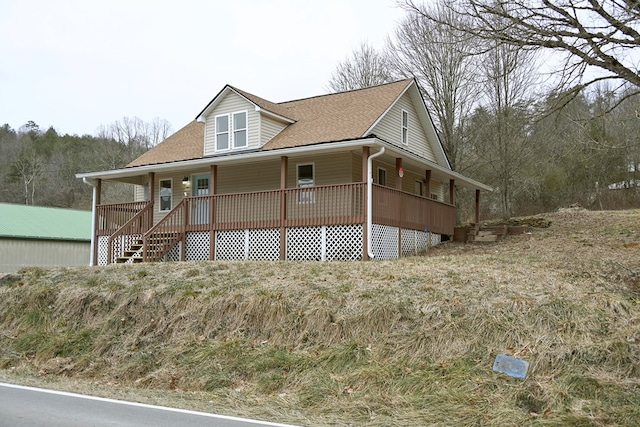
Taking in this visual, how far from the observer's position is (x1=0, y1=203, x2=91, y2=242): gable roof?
35750 millimetres

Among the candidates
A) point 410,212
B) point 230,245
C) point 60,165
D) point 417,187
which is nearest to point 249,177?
point 230,245

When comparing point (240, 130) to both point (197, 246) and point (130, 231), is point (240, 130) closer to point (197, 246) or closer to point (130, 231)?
point (197, 246)

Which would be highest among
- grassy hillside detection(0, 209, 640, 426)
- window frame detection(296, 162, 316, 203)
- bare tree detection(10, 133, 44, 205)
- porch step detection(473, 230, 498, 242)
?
bare tree detection(10, 133, 44, 205)

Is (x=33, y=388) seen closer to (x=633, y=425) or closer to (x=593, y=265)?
(x=633, y=425)

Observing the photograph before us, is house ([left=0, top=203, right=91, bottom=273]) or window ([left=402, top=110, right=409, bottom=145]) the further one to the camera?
house ([left=0, top=203, right=91, bottom=273])

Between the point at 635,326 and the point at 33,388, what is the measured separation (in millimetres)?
9205

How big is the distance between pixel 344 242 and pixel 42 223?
25.6m

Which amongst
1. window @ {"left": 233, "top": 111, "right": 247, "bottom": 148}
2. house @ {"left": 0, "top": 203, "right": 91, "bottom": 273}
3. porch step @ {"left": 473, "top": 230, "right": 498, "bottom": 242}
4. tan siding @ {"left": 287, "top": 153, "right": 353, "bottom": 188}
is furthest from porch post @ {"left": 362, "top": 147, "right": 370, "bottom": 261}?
house @ {"left": 0, "top": 203, "right": 91, "bottom": 273}

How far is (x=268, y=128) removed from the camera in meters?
22.6

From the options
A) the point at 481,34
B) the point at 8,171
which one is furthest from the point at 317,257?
the point at 8,171

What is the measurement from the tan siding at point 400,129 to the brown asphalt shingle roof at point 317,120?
1.60 feet

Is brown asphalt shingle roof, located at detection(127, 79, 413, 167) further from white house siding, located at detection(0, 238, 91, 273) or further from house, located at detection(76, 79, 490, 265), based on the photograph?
white house siding, located at detection(0, 238, 91, 273)

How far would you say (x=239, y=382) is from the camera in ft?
32.4

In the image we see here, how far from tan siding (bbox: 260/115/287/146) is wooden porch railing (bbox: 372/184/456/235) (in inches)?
207
